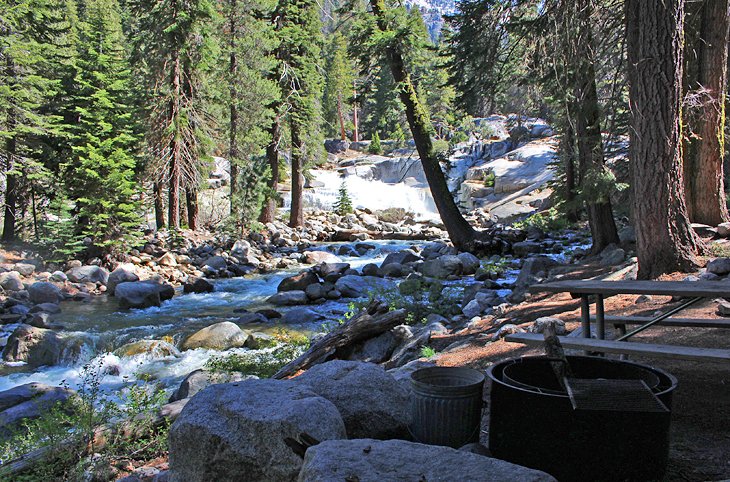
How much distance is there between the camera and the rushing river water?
24.0 feet

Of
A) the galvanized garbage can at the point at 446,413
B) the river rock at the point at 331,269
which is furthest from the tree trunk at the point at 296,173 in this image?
the galvanized garbage can at the point at 446,413

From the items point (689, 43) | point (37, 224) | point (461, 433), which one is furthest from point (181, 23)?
point (461, 433)

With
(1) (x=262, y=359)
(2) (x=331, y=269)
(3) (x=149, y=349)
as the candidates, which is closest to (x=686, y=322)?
(1) (x=262, y=359)

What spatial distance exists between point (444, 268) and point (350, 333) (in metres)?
5.96

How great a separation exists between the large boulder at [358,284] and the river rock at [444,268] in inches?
37.0

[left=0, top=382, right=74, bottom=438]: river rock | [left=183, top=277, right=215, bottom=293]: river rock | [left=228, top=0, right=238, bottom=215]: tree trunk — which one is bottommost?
[left=0, top=382, right=74, bottom=438]: river rock

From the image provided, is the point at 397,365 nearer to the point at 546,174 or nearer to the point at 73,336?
the point at 73,336

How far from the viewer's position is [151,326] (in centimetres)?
955

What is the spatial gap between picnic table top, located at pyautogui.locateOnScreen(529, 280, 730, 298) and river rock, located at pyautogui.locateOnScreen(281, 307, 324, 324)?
6474 mm

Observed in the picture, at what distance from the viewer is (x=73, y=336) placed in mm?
8523

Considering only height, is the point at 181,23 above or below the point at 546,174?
above

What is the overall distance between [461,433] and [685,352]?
1.38m

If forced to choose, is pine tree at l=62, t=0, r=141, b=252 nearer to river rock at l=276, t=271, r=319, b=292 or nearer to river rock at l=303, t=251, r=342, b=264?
river rock at l=303, t=251, r=342, b=264

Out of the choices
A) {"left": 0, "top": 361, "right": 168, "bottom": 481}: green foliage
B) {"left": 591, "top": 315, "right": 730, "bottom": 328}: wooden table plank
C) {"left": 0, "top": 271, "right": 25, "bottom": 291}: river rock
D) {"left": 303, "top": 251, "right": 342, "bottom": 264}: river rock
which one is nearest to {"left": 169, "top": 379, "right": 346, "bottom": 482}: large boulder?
{"left": 0, "top": 361, "right": 168, "bottom": 481}: green foliage
